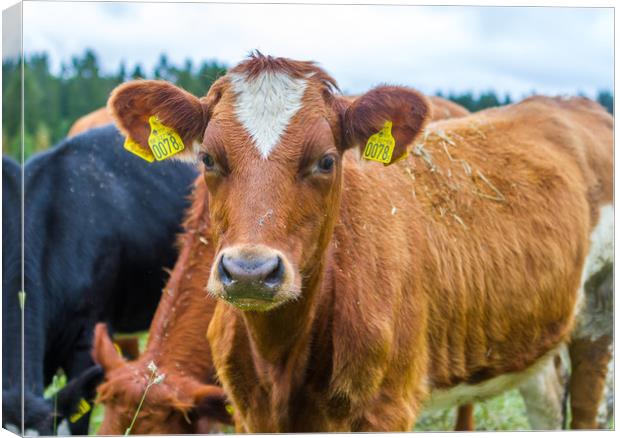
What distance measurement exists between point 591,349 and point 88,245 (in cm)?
299

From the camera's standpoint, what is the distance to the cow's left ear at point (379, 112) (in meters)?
3.79

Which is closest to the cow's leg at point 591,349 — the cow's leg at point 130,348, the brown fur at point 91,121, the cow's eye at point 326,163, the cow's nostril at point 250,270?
the cow's eye at point 326,163

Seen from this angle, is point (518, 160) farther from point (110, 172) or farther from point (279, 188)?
point (110, 172)

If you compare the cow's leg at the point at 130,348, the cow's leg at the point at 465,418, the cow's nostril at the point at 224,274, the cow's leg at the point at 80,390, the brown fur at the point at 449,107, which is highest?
the cow's nostril at the point at 224,274

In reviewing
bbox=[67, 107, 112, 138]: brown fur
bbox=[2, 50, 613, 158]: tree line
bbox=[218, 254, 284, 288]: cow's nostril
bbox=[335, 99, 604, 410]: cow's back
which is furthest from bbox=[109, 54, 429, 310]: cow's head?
bbox=[67, 107, 112, 138]: brown fur

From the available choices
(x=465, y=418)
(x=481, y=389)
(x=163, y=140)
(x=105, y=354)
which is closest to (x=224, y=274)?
(x=163, y=140)

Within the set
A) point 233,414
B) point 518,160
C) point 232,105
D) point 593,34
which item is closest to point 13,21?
point 232,105

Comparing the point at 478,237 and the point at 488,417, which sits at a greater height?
the point at 478,237

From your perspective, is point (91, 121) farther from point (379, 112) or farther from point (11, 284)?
point (379, 112)

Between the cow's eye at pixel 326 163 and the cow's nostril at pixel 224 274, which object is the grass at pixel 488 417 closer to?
the cow's eye at pixel 326 163

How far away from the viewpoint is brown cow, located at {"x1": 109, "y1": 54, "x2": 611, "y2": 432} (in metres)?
3.54

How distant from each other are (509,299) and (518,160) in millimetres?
780

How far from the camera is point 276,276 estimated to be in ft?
10.8

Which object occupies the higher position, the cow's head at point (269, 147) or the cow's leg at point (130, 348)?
the cow's head at point (269, 147)
